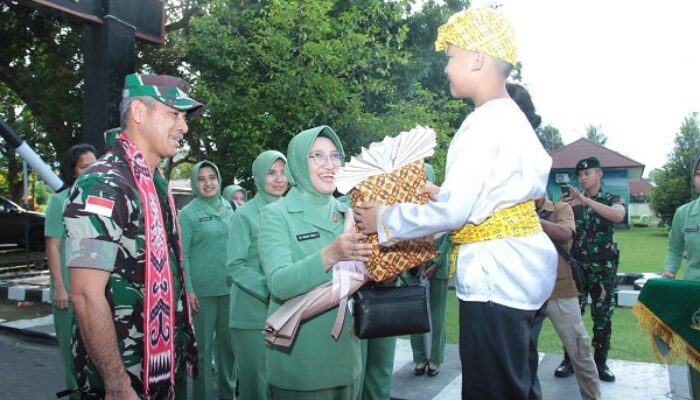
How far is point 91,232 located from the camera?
74.4 inches

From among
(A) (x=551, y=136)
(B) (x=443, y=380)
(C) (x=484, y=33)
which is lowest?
(B) (x=443, y=380)

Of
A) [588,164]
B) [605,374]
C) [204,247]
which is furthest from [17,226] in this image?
[605,374]

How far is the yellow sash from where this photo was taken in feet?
6.43

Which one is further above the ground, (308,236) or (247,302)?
(308,236)

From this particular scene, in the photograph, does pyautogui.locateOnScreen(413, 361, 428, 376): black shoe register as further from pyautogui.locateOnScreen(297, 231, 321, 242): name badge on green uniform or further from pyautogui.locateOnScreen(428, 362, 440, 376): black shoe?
pyautogui.locateOnScreen(297, 231, 321, 242): name badge on green uniform

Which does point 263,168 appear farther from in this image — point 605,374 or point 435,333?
point 605,374

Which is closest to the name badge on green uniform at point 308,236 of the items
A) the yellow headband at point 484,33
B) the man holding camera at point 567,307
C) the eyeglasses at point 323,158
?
the eyeglasses at point 323,158

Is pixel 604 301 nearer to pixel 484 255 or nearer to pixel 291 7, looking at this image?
pixel 484 255

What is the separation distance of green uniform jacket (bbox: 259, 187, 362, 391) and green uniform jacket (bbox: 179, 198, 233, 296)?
93.7 inches

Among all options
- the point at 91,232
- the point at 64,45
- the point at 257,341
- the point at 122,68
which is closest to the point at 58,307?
the point at 257,341

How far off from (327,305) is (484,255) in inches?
26.1

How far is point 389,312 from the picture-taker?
2.14 m

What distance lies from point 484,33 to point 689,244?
295 centimetres

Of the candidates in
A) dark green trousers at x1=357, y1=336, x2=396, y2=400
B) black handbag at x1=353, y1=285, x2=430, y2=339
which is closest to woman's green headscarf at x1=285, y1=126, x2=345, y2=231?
black handbag at x1=353, y1=285, x2=430, y2=339
